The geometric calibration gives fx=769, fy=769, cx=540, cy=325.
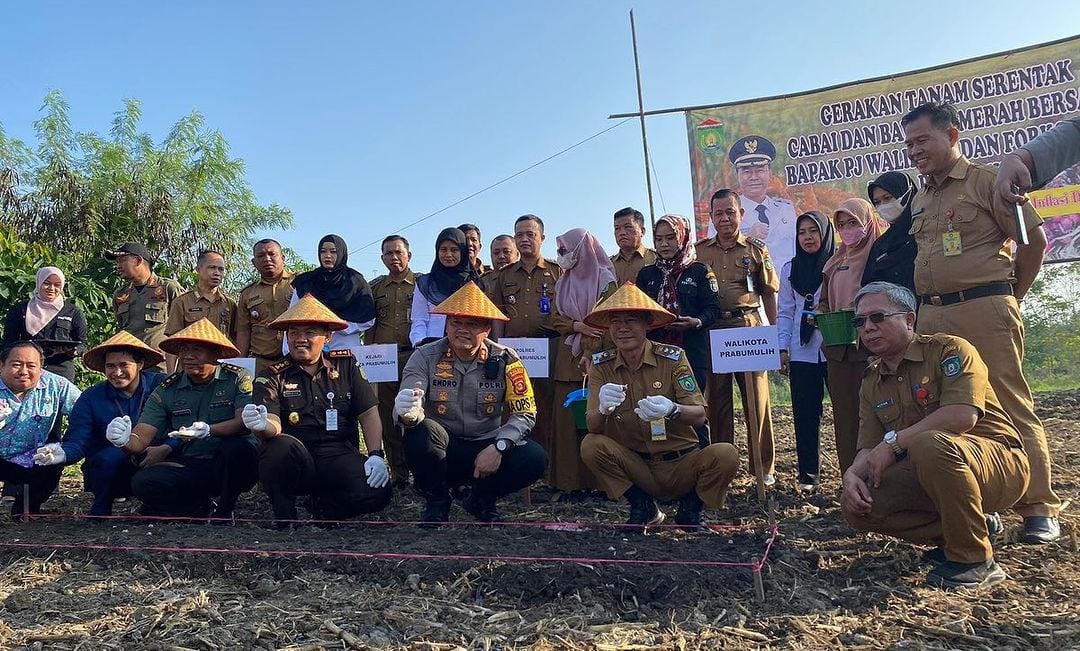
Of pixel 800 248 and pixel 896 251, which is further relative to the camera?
pixel 800 248

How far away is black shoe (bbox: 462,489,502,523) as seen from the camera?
4.25 meters

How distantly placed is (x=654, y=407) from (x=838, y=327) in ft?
4.06

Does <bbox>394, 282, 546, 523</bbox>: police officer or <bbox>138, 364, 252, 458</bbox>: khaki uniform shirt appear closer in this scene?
<bbox>394, 282, 546, 523</bbox>: police officer

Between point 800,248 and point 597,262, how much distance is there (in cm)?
136

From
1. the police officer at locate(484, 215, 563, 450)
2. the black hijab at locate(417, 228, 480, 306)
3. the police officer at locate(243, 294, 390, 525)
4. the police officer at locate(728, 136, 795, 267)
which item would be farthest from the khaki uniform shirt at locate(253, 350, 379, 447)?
the police officer at locate(728, 136, 795, 267)

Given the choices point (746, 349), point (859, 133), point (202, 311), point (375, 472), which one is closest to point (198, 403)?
point (375, 472)

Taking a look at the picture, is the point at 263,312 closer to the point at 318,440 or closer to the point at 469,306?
the point at 318,440

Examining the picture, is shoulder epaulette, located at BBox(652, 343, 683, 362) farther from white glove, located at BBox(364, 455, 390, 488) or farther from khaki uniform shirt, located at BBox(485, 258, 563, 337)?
white glove, located at BBox(364, 455, 390, 488)

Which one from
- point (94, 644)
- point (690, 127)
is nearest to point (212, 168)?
point (690, 127)

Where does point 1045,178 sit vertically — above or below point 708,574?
above

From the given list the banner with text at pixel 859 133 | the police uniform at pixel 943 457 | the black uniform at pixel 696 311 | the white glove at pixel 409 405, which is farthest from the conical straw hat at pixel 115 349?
the banner with text at pixel 859 133

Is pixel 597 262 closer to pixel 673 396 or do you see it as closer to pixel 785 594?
pixel 673 396

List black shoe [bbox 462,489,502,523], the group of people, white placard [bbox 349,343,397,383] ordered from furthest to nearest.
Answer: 1. white placard [bbox 349,343,397,383]
2. black shoe [bbox 462,489,502,523]
3. the group of people

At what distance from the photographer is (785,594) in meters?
2.83
